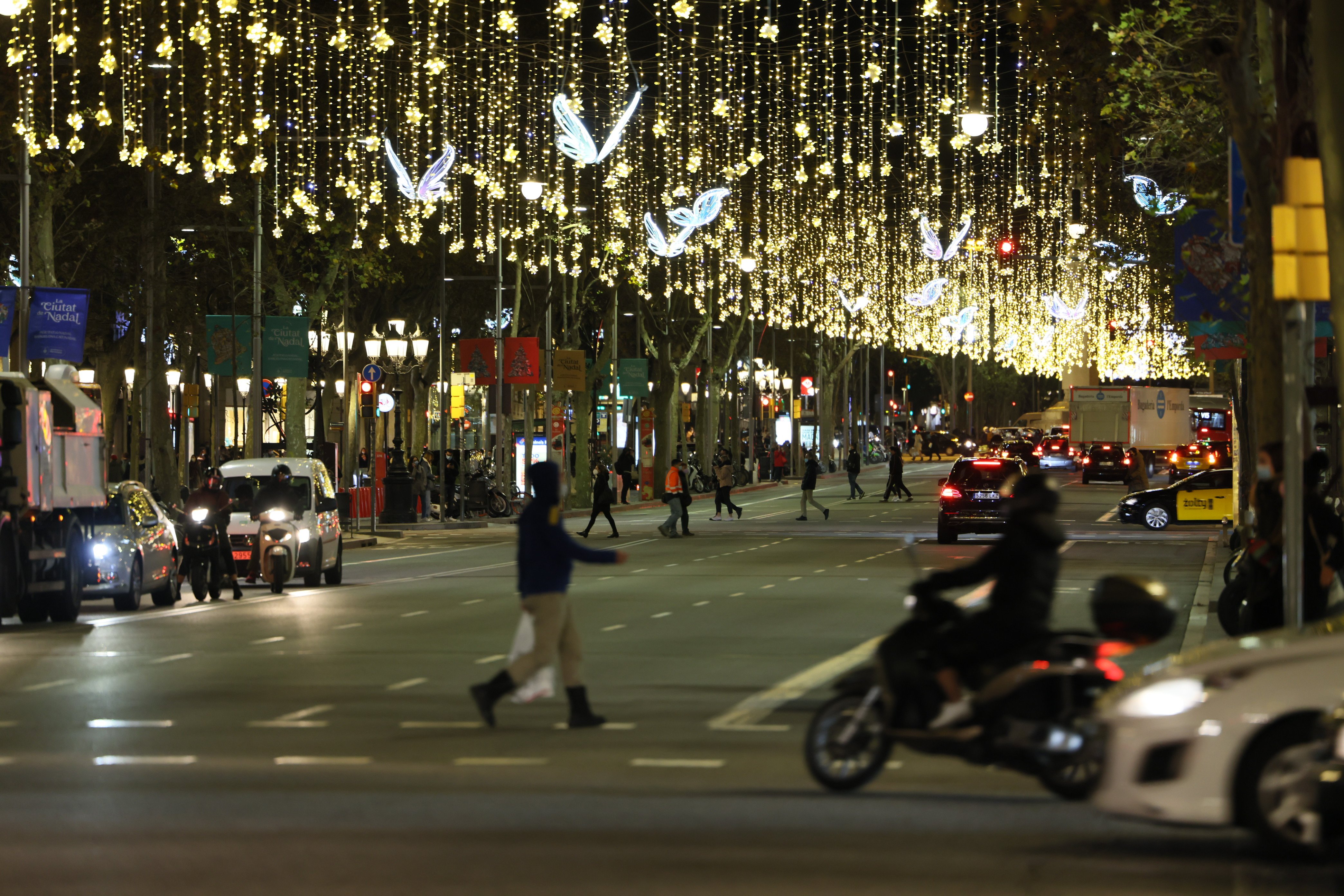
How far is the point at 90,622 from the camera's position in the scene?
22125mm

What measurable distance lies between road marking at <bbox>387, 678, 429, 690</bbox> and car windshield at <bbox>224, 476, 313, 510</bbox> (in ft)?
41.0

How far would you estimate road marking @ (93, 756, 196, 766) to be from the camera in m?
11.3

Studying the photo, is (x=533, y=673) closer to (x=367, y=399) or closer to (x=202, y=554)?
(x=202, y=554)

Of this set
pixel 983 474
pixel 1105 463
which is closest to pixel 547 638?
pixel 983 474

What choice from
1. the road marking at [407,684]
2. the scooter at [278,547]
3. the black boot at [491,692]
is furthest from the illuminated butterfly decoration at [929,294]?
the black boot at [491,692]

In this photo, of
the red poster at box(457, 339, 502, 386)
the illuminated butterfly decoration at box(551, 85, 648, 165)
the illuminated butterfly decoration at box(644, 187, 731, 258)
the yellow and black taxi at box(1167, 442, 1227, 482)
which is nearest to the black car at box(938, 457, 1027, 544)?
the illuminated butterfly decoration at box(644, 187, 731, 258)

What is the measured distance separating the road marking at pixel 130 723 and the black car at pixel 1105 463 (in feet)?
229

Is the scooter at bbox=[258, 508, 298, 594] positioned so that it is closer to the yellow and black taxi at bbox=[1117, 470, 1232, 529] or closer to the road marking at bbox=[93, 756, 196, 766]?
the road marking at bbox=[93, 756, 196, 766]

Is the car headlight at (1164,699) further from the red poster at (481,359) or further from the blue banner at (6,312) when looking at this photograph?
the red poster at (481,359)

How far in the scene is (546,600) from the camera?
497 inches

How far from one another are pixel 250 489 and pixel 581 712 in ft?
56.0

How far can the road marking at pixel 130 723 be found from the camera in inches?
508

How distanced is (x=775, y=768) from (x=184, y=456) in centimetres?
6831

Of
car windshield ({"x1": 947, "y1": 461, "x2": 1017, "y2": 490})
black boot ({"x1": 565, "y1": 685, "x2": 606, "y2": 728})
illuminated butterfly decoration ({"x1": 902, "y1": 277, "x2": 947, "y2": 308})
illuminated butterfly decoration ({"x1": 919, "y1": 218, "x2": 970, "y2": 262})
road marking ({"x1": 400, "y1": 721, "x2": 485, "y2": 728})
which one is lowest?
road marking ({"x1": 400, "y1": 721, "x2": 485, "y2": 728})
